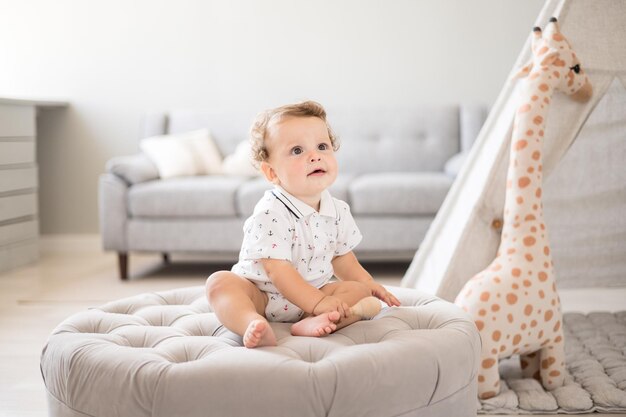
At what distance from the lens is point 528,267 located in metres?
2.07

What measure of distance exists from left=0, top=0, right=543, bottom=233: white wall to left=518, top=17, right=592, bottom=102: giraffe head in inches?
105

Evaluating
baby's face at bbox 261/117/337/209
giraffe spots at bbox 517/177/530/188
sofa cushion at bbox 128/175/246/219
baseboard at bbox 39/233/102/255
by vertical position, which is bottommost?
baseboard at bbox 39/233/102/255

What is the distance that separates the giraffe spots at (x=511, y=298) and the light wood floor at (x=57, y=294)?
1.26 m

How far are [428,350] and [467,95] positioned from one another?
147 inches

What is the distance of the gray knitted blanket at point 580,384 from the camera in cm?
199

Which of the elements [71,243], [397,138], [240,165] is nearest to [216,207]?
[240,165]

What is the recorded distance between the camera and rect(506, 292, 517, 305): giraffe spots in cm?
202

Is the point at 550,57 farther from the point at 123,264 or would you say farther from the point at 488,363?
the point at 123,264

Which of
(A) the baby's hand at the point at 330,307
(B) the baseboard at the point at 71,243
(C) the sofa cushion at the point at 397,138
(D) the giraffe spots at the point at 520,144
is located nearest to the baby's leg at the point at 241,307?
(A) the baby's hand at the point at 330,307

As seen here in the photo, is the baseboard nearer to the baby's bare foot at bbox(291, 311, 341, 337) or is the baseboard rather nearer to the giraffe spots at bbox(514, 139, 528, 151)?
the giraffe spots at bbox(514, 139, 528, 151)

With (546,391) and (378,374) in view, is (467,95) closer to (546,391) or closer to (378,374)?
(546,391)

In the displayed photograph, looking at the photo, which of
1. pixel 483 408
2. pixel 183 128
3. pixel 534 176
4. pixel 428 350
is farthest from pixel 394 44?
pixel 428 350

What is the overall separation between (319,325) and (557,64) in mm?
1169

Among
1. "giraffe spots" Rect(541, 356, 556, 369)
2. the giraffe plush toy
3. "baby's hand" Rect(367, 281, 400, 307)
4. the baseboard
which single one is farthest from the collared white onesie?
the baseboard
